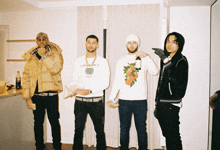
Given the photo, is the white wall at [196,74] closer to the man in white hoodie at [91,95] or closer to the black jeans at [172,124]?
the black jeans at [172,124]

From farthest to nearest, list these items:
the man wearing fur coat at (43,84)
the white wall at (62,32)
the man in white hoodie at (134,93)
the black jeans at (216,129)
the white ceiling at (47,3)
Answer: the white wall at (62,32), the white ceiling at (47,3), the man wearing fur coat at (43,84), the man in white hoodie at (134,93), the black jeans at (216,129)

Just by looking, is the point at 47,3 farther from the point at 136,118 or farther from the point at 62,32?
the point at 136,118

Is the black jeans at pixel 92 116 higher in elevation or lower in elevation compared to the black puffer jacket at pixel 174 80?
lower

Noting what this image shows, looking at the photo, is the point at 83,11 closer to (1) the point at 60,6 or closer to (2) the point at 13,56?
(1) the point at 60,6

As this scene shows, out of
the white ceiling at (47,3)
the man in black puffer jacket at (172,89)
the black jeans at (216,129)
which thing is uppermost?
the white ceiling at (47,3)

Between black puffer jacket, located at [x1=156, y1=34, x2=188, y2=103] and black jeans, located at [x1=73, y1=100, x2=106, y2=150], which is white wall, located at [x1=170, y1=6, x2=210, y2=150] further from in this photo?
black jeans, located at [x1=73, y1=100, x2=106, y2=150]

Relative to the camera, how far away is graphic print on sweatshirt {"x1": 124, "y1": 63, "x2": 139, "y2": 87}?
224 cm

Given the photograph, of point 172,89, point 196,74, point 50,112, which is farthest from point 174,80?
point 50,112

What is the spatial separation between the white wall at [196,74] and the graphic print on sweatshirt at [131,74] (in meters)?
0.76

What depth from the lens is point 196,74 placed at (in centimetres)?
231

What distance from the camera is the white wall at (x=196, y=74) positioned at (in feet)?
7.52

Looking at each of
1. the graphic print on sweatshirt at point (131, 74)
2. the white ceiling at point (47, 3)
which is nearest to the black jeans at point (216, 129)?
the graphic print on sweatshirt at point (131, 74)

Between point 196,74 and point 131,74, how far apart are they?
2.93ft

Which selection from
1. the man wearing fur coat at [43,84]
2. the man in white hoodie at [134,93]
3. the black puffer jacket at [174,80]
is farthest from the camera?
the man wearing fur coat at [43,84]
